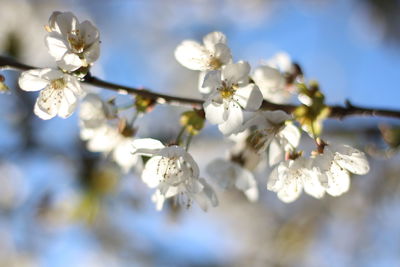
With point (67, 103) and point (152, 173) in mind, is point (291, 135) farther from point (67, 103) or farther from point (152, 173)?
point (67, 103)

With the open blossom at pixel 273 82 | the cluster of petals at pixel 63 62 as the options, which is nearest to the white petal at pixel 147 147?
the cluster of petals at pixel 63 62

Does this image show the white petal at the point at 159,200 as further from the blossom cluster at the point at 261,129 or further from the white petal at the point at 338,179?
the white petal at the point at 338,179

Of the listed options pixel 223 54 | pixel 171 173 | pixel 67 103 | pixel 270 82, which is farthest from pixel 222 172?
pixel 67 103

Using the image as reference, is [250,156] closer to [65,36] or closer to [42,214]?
[65,36]

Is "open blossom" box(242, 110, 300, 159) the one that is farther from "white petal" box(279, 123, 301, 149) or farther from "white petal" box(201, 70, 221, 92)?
"white petal" box(201, 70, 221, 92)

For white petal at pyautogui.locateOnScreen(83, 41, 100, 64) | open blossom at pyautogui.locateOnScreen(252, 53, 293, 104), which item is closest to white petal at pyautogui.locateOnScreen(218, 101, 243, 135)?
open blossom at pyautogui.locateOnScreen(252, 53, 293, 104)

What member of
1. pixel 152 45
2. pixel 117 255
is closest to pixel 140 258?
pixel 117 255
